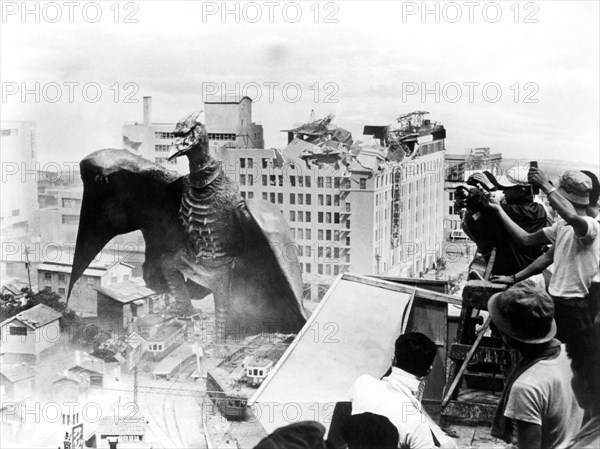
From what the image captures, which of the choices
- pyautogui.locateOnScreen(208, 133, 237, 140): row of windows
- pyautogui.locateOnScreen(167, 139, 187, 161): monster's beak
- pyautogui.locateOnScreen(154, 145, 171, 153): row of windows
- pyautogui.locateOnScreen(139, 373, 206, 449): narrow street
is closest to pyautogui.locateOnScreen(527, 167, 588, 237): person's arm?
pyautogui.locateOnScreen(208, 133, 237, 140): row of windows

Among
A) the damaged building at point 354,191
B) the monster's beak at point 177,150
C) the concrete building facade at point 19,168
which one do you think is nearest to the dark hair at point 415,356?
the damaged building at point 354,191

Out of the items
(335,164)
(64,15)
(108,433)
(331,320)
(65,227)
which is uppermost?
(64,15)

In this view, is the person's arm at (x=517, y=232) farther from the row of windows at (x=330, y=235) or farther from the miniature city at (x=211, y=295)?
the row of windows at (x=330, y=235)

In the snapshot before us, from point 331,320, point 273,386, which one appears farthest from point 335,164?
point 273,386

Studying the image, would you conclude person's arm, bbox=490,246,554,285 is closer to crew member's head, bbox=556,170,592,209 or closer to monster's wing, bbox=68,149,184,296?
crew member's head, bbox=556,170,592,209

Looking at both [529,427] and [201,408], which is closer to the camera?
[529,427]

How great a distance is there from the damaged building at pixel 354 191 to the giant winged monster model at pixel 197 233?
0.09 meters

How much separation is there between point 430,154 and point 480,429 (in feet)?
4.44

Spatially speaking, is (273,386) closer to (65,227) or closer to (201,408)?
(201,408)

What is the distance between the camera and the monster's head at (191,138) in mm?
4883

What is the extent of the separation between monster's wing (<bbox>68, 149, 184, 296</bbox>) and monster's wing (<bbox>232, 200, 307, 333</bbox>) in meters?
0.38

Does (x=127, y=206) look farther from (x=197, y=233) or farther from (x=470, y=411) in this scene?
(x=470, y=411)

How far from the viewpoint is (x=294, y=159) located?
487 cm

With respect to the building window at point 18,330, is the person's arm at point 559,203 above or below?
above
